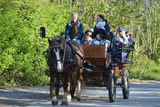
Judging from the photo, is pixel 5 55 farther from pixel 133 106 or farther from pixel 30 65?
pixel 133 106

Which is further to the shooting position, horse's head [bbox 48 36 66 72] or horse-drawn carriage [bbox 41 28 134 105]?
horse-drawn carriage [bbox 41 28 134 105]

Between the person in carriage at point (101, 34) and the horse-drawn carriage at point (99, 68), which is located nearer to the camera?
the horse-drawn carriage at point (99, 68)

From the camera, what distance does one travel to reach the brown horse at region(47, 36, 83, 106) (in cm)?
1215

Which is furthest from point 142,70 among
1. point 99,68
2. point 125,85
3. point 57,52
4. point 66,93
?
point 57,52

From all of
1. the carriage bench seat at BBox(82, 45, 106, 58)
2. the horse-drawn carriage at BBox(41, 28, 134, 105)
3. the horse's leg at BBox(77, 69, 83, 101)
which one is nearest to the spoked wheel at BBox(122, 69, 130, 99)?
the horse-drawn carriage at BBox(41, 28, 134, 105)

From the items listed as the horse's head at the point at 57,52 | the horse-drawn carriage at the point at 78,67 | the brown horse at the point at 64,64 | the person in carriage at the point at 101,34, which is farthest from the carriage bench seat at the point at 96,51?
the horse's head at the point at 57,52

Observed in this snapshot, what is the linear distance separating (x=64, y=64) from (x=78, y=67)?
81 cm

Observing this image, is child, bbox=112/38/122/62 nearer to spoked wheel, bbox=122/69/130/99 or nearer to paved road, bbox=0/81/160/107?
spoked wheel, bbox=122/69/130/99

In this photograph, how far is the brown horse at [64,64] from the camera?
39.9 feet

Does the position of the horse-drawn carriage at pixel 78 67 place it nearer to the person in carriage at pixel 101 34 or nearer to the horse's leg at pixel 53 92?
the horse's leg at pixel 53 92

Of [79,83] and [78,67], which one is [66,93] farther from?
[79,83]

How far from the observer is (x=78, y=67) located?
43.3ft

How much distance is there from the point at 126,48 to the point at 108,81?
5.49 ft

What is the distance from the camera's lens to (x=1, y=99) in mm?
13969
